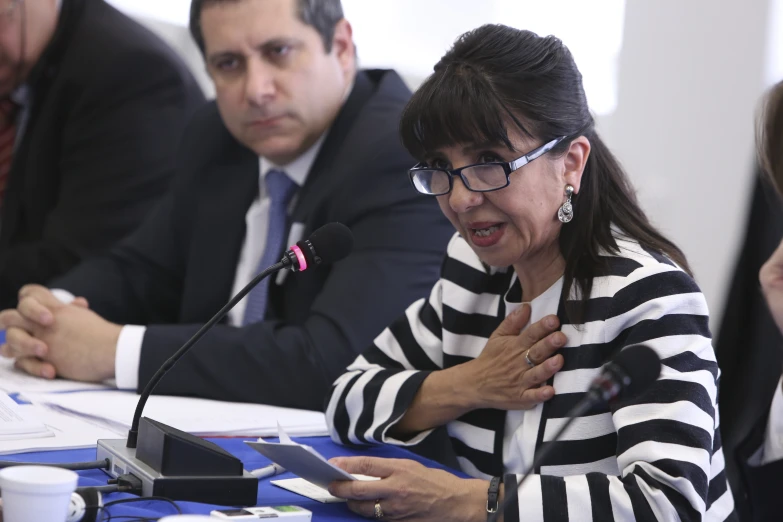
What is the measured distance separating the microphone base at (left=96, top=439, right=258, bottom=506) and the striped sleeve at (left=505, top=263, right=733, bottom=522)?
0.30 metres

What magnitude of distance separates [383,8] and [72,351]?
74.3 inches

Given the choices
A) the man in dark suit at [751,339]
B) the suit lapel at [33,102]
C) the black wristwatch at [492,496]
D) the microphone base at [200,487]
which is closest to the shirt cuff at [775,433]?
the man in dark suit at [751,339]

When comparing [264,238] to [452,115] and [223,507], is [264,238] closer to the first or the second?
[452,115]

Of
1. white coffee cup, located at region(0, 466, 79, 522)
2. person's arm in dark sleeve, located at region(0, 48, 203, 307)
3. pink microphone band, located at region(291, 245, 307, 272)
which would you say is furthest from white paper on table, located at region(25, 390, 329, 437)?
person's arm in dark sleeve, located at region(0, 48, 203, 307)

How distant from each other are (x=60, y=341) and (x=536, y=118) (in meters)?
1.03

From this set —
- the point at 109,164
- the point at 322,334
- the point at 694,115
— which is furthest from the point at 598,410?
the point at 109,164

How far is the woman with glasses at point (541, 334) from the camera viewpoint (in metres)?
1.13

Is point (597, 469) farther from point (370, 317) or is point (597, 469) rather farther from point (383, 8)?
point (383, 8)

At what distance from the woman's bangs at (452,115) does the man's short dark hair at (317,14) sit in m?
0.82

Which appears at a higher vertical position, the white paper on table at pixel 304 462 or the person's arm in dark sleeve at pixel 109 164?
the person's arm in dark sleeve at pixel 109 164

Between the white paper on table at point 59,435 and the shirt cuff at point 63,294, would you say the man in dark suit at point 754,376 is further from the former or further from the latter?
the shirt cuff at point 63,294

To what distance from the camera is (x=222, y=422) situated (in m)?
1.53

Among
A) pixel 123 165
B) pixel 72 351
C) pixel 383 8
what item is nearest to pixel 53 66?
pixel 123 165

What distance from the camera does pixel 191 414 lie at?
5.19ft
